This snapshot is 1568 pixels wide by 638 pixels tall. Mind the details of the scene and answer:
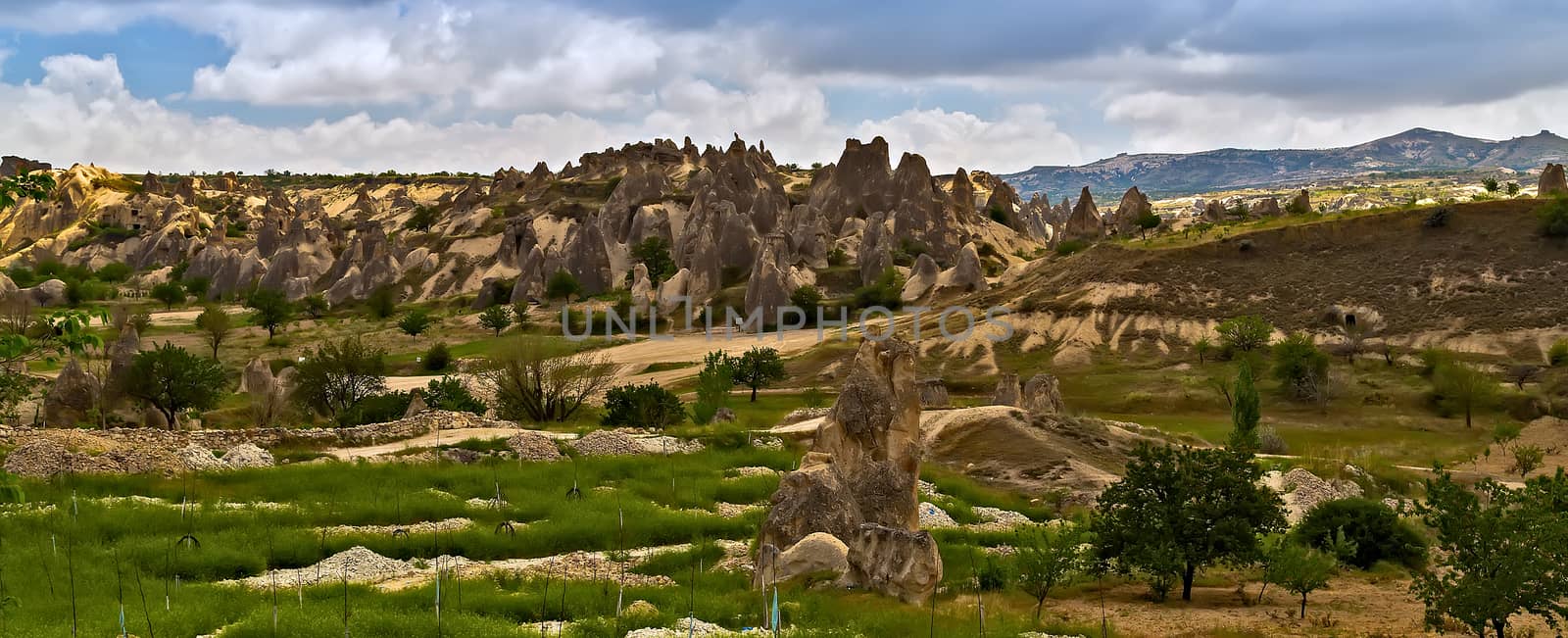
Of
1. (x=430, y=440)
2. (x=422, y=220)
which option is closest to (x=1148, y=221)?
(x=430, y=440)

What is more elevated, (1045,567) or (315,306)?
(315,306)

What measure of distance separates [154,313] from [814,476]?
101831mm

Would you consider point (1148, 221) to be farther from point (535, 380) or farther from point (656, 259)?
point (535, 380)

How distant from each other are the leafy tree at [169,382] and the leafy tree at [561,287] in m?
61.3

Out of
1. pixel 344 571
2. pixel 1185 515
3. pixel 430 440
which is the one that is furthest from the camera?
pixel 430 440

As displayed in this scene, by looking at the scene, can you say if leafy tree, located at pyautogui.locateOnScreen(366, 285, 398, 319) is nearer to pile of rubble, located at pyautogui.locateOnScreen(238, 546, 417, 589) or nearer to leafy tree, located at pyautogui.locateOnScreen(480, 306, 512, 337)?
leafy tree, located at pyautogui.locateOnScreen(480, 306, 512, 337)

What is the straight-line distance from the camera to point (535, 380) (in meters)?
44.7

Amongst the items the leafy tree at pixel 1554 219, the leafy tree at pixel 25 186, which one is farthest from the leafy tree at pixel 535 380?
the leafy tree at pixel 1554 219

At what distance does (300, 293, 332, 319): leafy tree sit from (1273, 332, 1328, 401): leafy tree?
8233 centimetres

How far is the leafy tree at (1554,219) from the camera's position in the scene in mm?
72312

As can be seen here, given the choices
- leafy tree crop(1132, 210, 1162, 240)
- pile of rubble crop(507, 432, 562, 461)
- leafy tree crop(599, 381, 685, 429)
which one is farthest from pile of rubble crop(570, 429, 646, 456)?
leafy tree crop(1132, 210, 1162, 240)

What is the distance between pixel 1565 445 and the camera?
4416 cm

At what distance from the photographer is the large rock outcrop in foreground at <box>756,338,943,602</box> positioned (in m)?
17.2

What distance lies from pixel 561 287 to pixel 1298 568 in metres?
91.5
